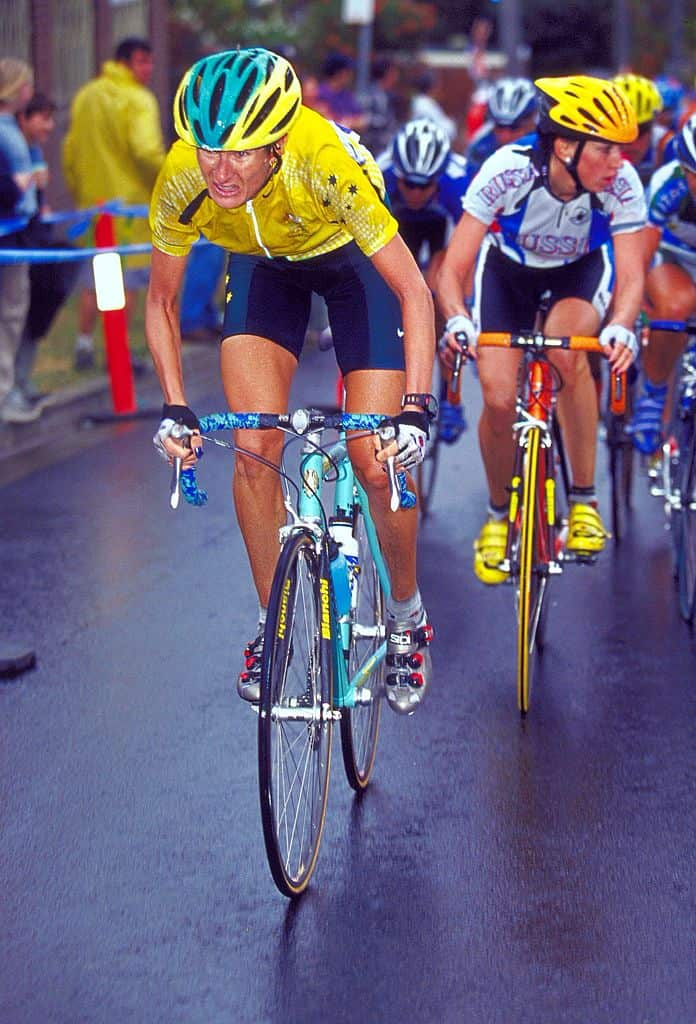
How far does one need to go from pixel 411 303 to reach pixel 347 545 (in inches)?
28.7

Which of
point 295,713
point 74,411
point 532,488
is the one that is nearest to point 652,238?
point 532,488

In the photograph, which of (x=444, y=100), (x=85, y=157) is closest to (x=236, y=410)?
(x=85, y=157)

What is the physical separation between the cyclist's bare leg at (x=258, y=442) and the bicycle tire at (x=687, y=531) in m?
2.73

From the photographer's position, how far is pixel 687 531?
25.0 ft

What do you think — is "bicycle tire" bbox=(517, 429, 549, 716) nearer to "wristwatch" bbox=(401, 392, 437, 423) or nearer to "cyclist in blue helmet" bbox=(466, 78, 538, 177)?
"wristwatch" bbox=(401, 392, 437, 423)

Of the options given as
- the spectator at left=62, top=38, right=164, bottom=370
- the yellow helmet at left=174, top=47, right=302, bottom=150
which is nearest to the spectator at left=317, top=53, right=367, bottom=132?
the spectator at left=62, top=38, right=164, bottom=370

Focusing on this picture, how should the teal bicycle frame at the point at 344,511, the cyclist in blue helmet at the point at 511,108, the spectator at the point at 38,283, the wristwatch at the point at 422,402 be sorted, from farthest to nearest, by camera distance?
the spectator at the point at 38,283 < the cyclist in blue helmet at the point at 511,108 < the teal bicycle frame at the point at 344,511 < the wristwatch at the point at 422,402

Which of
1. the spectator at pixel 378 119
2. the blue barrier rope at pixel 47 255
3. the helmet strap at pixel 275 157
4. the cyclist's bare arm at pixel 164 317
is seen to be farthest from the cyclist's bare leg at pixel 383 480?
the spectator at pixel 378 119

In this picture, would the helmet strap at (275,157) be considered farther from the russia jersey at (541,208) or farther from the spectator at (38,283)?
the spectator at (38,283)

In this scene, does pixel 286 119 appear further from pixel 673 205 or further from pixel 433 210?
pixel 433 210

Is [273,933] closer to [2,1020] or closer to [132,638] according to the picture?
[2,1020]

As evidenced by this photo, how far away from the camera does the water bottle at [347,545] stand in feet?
16.6

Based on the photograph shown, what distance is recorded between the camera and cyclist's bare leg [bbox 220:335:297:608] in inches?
201

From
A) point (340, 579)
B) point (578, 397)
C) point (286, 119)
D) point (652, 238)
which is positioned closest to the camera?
point (286, 119)
